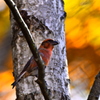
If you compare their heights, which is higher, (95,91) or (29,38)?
(29,38)

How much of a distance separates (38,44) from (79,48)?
96 cm

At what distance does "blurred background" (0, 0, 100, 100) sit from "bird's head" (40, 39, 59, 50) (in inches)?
33.0

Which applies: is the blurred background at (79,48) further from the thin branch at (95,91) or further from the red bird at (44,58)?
the thin branch at (95,91)

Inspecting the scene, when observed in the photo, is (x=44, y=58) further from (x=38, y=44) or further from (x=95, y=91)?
(x=95, y=91)

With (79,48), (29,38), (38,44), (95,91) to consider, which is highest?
(79,48)

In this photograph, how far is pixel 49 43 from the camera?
1.05 metres

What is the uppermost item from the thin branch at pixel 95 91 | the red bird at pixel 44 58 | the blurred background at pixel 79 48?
the blurred background at pixel 79 48

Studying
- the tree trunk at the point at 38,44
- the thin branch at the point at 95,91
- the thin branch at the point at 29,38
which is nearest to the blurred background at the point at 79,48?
the tree trunk at the point at 38,44

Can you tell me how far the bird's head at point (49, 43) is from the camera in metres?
1.05

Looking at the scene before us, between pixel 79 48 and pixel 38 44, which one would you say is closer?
pixel 38 44

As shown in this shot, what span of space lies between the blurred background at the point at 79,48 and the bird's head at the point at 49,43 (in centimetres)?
84

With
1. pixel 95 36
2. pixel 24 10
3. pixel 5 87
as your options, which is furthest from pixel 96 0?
pixel 24 10

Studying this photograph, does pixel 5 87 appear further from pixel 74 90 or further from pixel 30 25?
pixel 30 25

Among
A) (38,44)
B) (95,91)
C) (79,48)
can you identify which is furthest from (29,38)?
(79,48)
